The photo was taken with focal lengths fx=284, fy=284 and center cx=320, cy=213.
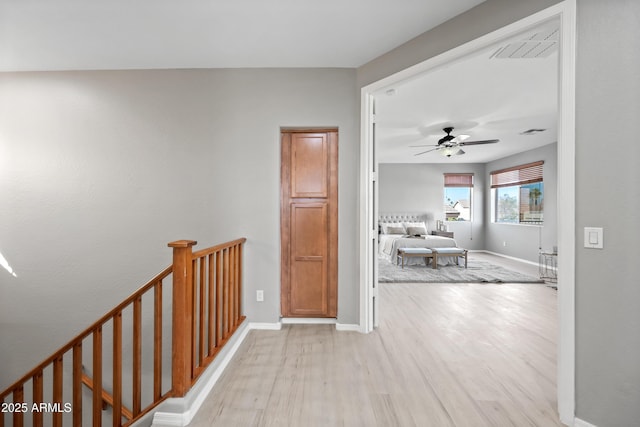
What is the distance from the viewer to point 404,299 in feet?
12.5

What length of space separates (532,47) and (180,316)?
3.49m

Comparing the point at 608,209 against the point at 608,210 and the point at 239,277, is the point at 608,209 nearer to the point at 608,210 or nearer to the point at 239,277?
the point at 608,210

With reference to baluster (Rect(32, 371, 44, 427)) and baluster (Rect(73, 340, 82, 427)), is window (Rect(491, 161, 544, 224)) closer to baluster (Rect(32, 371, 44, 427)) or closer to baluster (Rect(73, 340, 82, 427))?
baluster (Rect(73, 340, 82, 427))

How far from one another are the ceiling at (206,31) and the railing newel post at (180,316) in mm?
1776

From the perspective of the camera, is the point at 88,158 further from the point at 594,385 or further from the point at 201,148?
the point at 594,385

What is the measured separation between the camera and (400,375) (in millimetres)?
2020

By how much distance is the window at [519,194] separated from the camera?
256 inches

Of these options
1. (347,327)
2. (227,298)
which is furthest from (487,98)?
(227,298)

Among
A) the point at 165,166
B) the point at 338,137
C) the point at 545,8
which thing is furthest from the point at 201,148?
the point at 545,8

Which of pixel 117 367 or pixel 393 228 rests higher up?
pixel 393 228

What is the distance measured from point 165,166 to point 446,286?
168 inches

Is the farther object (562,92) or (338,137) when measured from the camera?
(338,137)

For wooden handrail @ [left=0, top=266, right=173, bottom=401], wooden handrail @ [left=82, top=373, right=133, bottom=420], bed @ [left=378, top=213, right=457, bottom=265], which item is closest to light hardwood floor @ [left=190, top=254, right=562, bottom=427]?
wooden handrail @ [left=0, top=266, right=173, bottom=401]

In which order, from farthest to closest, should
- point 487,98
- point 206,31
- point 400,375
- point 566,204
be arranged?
point 487,98, point 206,31, point 400,375, point 566,204
